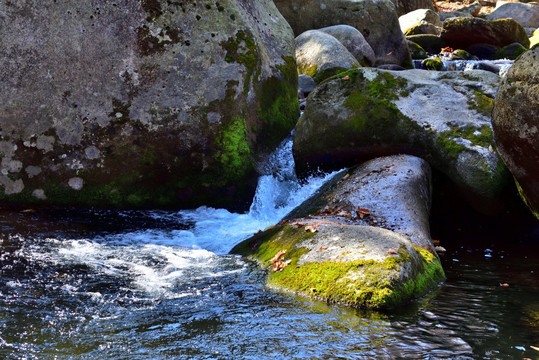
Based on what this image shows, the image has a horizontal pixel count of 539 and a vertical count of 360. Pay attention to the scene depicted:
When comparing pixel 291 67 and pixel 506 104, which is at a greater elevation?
pixel 291 67

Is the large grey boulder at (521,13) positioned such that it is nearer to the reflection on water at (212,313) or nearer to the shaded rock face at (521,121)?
the shaded rock face at (521,121)

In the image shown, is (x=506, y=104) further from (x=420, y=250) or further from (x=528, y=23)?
(x=528, y=23)

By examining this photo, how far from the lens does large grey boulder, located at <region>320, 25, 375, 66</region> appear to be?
15.5 m

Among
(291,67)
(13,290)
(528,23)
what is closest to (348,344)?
(13,290)

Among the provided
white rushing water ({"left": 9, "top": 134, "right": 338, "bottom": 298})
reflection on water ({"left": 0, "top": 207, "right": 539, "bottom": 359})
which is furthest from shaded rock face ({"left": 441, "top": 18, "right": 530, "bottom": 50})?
reflection on water ({"left": 0, "top": 207, "right": 539, "bottom": 359})

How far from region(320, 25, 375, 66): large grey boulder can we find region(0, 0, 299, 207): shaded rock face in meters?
7.79

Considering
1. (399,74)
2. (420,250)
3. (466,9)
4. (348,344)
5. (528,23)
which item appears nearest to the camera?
(348,344)

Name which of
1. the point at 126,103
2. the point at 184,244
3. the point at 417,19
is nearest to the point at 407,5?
the point at 417,19

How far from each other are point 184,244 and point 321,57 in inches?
310

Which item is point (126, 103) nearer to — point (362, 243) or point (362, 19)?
point (362, 243)

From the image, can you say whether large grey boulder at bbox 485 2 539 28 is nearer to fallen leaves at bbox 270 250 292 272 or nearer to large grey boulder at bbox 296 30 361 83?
large grey boulder at bbox 296 30 361 83

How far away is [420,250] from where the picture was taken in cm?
554

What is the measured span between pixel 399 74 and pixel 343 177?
2.00 meters

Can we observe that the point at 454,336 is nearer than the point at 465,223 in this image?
Yes
